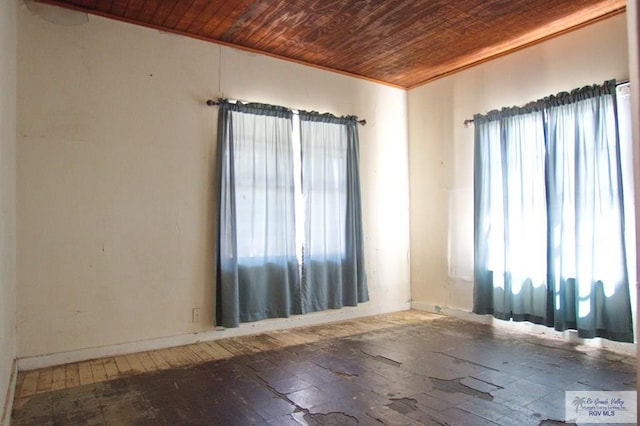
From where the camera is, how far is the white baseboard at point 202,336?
339 centimetres

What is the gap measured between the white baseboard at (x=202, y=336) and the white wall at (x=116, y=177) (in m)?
0.04

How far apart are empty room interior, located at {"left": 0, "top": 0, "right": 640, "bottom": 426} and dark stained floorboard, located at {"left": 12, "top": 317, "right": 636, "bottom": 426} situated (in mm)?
24

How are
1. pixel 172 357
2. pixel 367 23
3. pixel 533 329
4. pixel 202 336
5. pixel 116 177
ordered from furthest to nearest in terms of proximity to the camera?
pixel 533 329
pixel 202 336
pixel 367 23
pixel 116 177
pixel 172 357

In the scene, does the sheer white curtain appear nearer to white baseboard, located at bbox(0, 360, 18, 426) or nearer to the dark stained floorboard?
the dark stained floorboard

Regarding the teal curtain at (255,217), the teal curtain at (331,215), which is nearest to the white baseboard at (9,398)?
the teal curtain at (255,217)

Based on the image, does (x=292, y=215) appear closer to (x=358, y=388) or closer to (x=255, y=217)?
(x=255, y=217)

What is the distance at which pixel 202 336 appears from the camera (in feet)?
13.5

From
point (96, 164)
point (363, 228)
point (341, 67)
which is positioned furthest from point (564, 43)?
point (96, 164)

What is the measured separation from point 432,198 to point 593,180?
79.5 inches

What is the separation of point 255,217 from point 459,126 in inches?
110

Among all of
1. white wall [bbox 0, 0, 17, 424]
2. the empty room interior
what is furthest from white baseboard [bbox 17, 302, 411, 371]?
white wall [bbox 0, 0, 17, 424]

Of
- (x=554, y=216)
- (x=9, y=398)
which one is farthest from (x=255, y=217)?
(x=554, y=216)

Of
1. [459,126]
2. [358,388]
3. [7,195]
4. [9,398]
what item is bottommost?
[358,388]

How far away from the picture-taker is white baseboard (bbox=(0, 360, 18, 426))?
2.28 m
